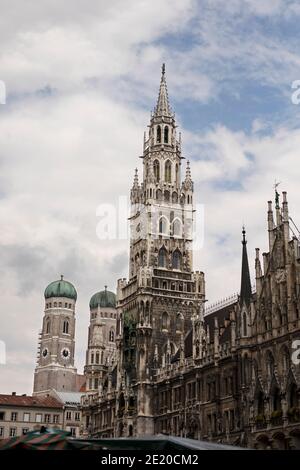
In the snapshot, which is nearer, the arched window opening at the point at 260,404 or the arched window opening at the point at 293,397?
the arched window opening at the point at 293,397

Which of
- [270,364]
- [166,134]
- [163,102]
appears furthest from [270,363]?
[163,102]

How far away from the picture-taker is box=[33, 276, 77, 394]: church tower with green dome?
185875 millimetres

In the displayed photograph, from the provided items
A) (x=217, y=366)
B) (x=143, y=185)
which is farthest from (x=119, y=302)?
(x=217, y=366)

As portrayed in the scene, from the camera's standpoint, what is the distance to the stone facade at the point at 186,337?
6147 centimetres

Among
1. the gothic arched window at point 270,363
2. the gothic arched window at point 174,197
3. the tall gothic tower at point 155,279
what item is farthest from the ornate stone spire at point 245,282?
the gothic arched window at point 174,197

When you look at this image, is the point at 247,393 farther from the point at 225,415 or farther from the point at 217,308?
the point at 217,308

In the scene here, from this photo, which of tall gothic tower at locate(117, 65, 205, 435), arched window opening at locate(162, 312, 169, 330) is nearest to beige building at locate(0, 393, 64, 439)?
tall gothic tower at locate(117, 65, 205, 435)

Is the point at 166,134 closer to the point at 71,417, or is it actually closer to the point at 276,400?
the point at 276,400

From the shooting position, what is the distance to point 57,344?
19075 centimetres

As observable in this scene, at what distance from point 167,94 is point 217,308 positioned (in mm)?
38011

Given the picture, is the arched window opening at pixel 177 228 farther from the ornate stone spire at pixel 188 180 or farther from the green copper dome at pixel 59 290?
the green copper dome at pixel 59 290

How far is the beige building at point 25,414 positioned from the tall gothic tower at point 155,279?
131ft

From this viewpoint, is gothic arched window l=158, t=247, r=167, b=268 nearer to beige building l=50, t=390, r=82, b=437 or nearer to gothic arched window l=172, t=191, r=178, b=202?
gothic arched window l=172, t=191, r=178, b=202

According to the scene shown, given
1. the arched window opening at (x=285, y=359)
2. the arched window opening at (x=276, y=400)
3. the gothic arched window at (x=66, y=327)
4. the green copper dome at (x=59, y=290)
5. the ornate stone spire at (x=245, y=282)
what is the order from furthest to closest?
the green copper dome at (x=59, y=290) → the gothic arched window at (x=66, y=327) → the ornate stone spire at (x=245, y=282) → the arched window opening at (x=276, y=400) → the arched window opening at (x=285, y=359)
